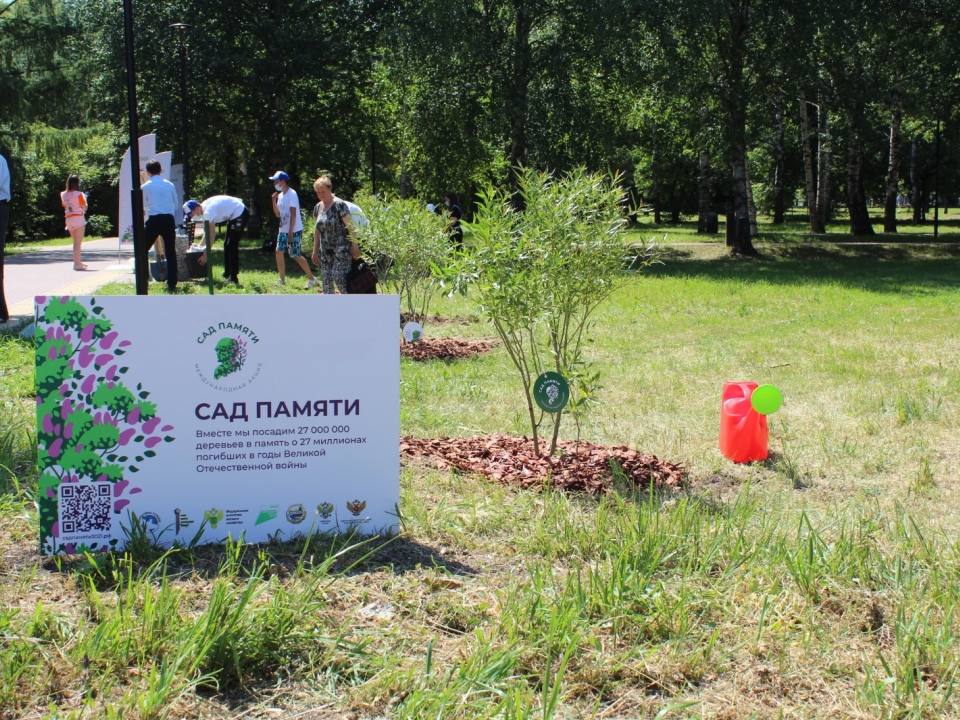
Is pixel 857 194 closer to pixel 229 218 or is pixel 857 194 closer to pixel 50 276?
pixel 229 218

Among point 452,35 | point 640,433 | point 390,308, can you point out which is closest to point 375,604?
point 390,308

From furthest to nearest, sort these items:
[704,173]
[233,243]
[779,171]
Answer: [779,171]
[704,173]
[233,243]

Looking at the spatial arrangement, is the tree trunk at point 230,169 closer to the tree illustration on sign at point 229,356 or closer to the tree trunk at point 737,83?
the tree trunk at point 737,83

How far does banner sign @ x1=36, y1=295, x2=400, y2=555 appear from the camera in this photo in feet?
12.1

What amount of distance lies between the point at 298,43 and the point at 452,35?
482cm

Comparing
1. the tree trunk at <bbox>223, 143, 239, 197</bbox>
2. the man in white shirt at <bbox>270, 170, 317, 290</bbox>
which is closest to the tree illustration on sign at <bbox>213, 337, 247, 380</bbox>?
the man in white shirt at <bbox>270, 170, 317, 290</bbox>

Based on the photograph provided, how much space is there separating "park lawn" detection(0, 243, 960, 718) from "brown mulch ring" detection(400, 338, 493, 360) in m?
3.90

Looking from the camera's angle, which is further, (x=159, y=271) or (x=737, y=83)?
(x=737, y=83)

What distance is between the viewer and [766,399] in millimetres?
5324

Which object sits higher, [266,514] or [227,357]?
[227,357]

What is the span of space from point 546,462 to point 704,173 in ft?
79.0

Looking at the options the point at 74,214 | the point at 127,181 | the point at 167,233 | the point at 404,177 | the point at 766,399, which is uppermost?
the point at 404,177

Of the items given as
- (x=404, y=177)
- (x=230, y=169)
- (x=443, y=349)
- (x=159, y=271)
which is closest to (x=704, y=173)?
(x=230, y=169)

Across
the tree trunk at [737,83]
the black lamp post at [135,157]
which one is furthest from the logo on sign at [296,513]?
the tree trunk at [737,83]
